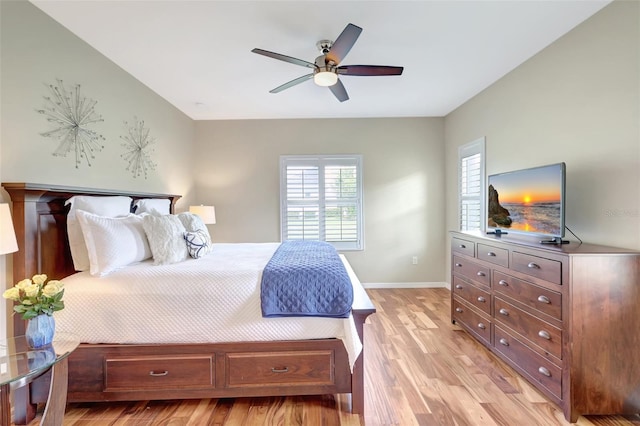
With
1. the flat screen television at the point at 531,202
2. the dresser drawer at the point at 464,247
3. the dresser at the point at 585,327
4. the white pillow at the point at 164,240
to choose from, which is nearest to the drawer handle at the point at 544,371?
the dresser at the point at 585,327

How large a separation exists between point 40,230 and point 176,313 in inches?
41.8

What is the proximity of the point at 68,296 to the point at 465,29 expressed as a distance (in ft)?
10.9

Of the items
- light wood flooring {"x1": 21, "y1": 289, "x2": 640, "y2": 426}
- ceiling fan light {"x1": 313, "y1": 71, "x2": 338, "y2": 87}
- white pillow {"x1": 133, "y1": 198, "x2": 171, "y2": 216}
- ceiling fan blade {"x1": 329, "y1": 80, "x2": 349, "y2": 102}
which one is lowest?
light wood flooring {"x1": 21, "y1": 289, "x2": 640, "y2": 426}

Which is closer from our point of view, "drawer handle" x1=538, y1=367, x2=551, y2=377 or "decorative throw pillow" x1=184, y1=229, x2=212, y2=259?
"drawer handle" x1=538, y1=367, x2=551, y2=377

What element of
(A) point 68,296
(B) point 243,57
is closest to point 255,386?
(A) point 68,296

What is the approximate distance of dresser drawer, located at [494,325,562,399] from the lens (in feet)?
6.07

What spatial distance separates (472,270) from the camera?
2766 millimetres

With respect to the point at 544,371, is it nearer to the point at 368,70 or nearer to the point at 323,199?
the point at 368,70

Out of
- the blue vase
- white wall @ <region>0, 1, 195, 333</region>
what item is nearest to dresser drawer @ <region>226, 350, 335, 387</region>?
the blue vase

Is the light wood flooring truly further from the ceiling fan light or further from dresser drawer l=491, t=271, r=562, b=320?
the ceiling fan light

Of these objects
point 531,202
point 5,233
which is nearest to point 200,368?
point 5,233

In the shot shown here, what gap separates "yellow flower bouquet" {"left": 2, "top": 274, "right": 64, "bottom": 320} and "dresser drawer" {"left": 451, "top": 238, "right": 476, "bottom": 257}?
3013 millimetres

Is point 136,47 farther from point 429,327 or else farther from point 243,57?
point 429,327

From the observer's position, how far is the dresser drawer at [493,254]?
2314 millimetres
